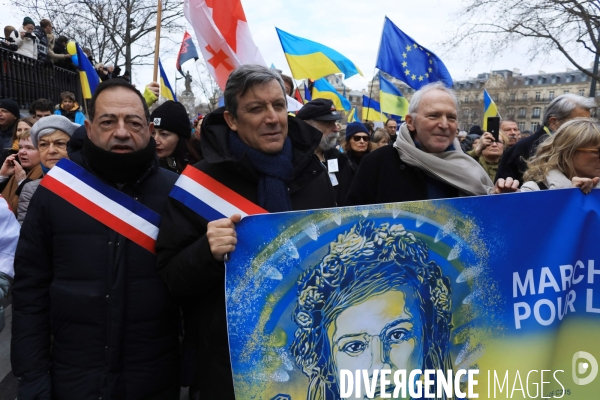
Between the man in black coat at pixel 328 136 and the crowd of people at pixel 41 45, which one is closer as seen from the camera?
the man in black coat at pixel 328 136

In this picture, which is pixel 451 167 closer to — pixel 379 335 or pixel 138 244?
pixel 379 335

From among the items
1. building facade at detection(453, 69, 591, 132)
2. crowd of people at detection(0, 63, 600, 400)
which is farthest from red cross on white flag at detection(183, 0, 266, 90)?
building facade at detection(453, 69, 591, 132)

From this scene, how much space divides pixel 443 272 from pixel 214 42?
9.90 feet

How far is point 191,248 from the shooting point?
6.20 ft

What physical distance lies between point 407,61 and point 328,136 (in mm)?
3363

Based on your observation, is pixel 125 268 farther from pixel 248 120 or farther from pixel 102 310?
pixel 248 120

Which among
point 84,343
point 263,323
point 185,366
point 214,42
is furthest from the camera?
point 214,42

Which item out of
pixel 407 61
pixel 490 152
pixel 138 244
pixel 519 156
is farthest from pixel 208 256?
pixel 407 61

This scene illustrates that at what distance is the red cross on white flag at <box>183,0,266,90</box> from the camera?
418cm

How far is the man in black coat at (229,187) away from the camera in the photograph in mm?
1925

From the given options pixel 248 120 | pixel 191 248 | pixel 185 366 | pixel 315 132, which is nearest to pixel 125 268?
pixel 191 248

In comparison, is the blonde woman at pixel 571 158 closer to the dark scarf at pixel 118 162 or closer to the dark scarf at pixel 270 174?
the dark scarf at pixel 270 174

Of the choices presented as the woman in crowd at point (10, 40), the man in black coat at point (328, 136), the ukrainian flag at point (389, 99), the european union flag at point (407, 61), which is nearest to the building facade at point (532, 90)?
the ukrainian flag at point (389, 99)

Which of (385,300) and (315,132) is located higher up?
(315,132)
